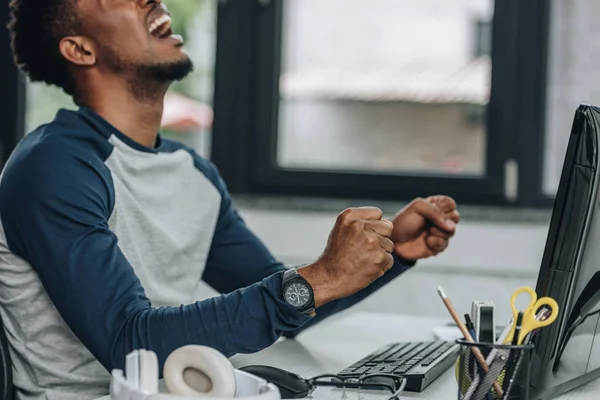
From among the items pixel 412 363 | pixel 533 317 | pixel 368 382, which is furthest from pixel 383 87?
pixel 533 317

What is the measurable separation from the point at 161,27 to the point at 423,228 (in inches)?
24.4

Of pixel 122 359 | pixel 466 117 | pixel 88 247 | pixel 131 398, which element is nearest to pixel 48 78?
pixel 88 247

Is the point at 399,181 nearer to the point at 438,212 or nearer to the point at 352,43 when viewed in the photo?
the point at 352,43

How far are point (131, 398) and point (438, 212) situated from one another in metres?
0.86

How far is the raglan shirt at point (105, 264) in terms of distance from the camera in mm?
1190

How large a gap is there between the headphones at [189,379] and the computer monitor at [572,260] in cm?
33

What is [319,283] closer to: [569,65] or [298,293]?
[298,293]

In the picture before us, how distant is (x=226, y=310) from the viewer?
119 cm

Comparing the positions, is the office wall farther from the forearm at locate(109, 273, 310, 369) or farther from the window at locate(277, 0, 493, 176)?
the forearm at locate(109, 273, 310, 369)

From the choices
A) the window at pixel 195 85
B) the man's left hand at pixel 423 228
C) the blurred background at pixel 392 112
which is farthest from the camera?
the window at pixel 195 85

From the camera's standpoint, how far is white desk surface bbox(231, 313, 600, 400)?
1142mm

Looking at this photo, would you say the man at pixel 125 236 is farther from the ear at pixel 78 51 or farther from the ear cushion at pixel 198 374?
the ear cushion at pixel 198 374

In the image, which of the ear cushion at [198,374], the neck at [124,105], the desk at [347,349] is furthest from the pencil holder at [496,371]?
the neck at [124,105]

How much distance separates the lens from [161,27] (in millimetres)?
1679
